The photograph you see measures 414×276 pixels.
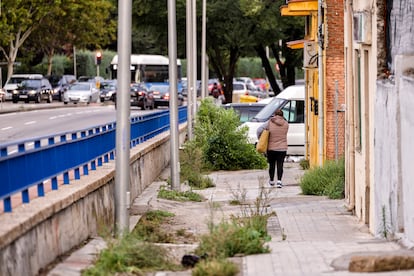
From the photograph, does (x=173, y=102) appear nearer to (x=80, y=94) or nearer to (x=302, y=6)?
(x=302, y=6)

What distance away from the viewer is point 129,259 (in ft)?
40.4

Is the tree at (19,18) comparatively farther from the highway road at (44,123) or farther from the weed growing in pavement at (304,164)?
the weed growing in pavement at (304,164)

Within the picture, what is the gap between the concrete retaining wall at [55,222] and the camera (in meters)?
10.7

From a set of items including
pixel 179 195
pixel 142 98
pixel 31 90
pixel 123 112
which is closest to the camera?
pixel 123 112

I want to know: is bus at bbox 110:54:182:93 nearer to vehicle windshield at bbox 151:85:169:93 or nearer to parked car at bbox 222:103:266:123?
vehicle windshield at bbox 151:85:169:93

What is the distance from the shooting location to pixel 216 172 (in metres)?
31.5

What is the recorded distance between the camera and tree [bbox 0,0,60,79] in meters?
67.4

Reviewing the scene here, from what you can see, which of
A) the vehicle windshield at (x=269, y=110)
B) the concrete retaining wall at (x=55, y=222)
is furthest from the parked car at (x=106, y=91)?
the concrete retaining wall at (x=55, y=222)

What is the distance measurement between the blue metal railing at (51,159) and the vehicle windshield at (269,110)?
13644mm

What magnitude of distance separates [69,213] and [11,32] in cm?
5861

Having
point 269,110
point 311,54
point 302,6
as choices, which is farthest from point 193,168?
point 269,110

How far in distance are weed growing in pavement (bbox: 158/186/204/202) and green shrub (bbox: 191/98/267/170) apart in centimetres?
752

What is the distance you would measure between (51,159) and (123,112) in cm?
179

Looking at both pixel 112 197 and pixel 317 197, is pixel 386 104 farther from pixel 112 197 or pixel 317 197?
pixel 317 197
